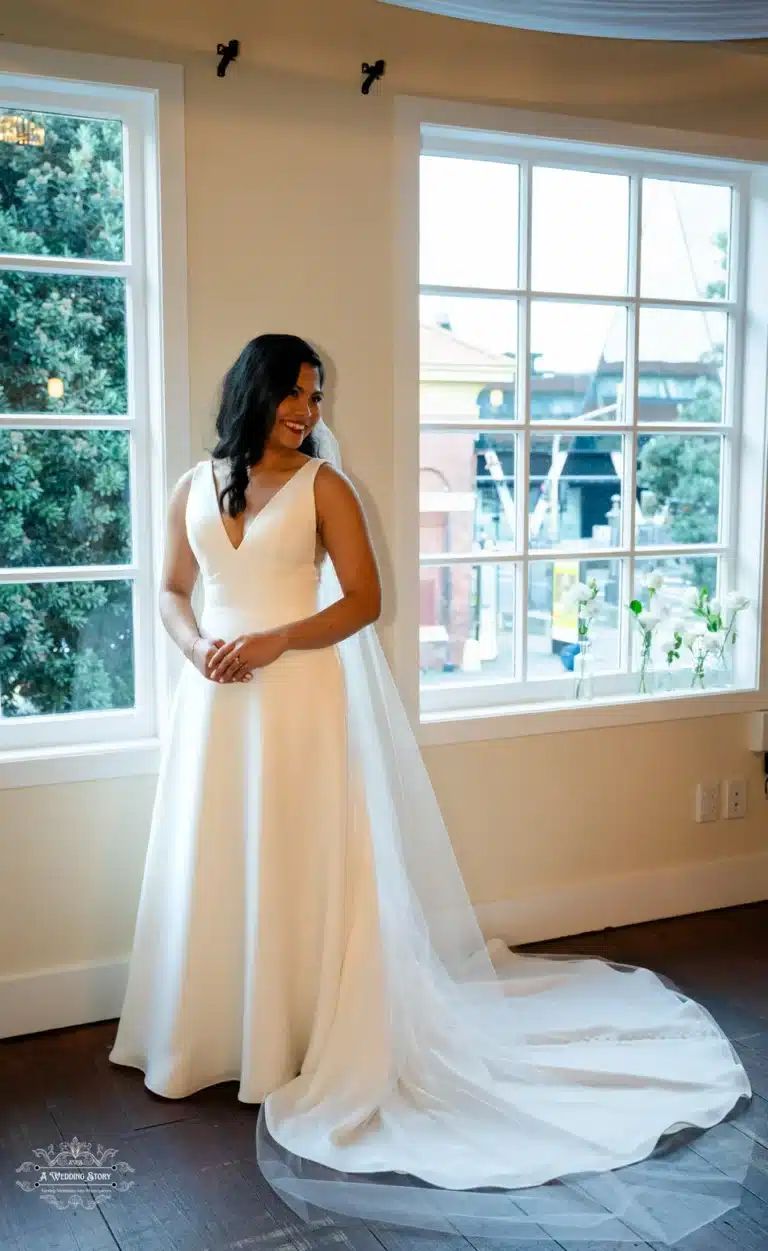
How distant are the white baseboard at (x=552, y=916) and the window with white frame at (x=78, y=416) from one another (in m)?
0.57

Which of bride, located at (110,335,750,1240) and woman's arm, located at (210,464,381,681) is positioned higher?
woman's arm, located at (210,464,381,681)

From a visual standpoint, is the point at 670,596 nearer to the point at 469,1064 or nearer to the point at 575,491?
the point at 575,491

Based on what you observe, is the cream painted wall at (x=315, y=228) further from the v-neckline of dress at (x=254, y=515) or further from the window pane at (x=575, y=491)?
the window pane at (x=575, y=491)

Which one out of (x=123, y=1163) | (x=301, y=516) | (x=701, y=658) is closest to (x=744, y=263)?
(x=701, y=658)

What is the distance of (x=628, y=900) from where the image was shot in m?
3.56

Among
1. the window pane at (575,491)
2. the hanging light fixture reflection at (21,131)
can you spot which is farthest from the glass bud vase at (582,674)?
the hanging light fixture reflection at (21,131)

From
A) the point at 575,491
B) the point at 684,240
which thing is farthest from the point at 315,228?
the point at 684,240

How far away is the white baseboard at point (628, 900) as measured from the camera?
11.1 feet

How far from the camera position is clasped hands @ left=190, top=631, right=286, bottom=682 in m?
2.44

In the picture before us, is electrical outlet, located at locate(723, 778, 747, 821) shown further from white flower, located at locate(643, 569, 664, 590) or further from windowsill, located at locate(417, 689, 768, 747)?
white flower, located at locate(643, 569, 664, 590)

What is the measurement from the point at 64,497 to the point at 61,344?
36 centimetres

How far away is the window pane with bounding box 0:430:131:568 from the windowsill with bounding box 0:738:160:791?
451 millimetres

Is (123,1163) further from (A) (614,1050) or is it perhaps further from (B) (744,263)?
(B) (744,263)

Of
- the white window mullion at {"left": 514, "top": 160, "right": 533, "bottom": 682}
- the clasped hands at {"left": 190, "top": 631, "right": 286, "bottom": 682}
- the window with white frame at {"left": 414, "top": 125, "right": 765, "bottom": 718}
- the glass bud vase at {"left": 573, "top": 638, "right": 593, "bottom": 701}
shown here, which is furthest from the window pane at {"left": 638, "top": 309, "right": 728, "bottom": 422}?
the clasped hands at {"left": 190, "top": 631, "right": 286, "bottom": 682}
